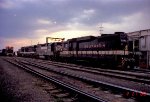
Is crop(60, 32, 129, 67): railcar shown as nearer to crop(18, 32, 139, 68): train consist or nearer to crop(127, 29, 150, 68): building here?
crop(18, 32, 139, 68): train consist

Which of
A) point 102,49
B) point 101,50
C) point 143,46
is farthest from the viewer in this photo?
point 143,46

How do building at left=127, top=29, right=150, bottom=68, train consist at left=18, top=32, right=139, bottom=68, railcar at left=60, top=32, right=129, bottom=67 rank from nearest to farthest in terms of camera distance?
train consist at left=18, top=32, right=139, bottom=68 → railcar at left=60, top=32, right=129, bottom=67 → building at left=127, top=29, right=150, bottom=68

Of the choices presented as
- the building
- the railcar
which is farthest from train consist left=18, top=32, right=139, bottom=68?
the building

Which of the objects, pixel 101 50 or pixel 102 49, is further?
pixel 101 50

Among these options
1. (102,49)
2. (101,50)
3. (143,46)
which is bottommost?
(101,50)

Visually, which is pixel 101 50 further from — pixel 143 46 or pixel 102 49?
pixel 143 46

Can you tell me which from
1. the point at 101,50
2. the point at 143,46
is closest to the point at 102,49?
the point at 101,50

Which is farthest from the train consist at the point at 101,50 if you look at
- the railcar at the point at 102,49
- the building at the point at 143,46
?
the building at the point at 143,46

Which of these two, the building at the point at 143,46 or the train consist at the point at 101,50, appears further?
the building at the point at 143,46

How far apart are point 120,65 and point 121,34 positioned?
3145 millimetres

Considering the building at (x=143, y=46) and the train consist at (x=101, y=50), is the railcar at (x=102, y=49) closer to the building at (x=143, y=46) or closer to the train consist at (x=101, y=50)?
the train consist at (x=101, y=50)

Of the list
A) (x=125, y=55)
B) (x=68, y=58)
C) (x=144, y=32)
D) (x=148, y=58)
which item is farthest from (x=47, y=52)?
(x=125, y=55)

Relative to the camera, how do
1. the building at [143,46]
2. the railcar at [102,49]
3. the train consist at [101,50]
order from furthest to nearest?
the building at [143,46]
the railcar at [102,49]
the train consist at [101,50]

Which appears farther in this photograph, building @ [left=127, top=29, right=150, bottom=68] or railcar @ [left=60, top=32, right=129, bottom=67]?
building @ [left=127, top=29, right=150, bottom=68]
